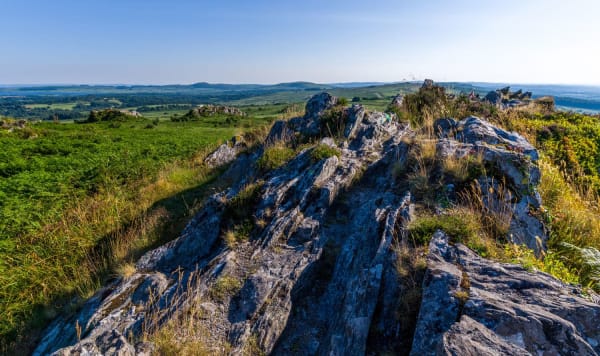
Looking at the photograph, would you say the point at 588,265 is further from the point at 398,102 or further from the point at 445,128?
the point at 398,102

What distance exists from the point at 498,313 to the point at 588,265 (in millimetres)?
3443

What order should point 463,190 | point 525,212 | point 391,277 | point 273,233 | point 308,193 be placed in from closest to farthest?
point 391,277 → point 525,212 → point 463,190 → point 273,233 → point 308,193

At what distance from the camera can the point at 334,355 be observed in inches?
179

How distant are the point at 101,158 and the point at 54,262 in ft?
55.4

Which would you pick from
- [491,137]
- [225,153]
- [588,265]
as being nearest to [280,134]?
[225,153]

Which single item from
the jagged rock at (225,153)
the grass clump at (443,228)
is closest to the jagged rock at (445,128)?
the grass clump at (443,228)

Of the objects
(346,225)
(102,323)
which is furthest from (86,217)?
(346,225)

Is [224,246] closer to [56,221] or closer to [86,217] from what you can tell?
[86,217]

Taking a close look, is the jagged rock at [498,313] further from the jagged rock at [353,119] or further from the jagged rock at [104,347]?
the jagged rock at [353,119]

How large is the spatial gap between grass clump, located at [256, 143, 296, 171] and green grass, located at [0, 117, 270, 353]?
3.14 meters

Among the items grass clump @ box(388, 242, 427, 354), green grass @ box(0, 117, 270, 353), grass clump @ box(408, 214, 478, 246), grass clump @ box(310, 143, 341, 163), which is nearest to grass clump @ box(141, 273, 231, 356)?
grass clump @ box(388, 242, 427, 354)

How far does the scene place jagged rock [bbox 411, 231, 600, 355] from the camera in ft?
10.2

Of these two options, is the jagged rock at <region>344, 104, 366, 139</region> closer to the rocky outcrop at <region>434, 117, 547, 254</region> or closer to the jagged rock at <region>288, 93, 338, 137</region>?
the jagged rock at <region>288, 93, 338, 137</region>

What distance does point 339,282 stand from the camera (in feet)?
20.3
